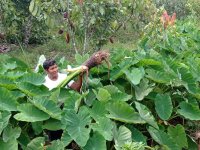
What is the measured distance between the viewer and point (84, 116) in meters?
2.26

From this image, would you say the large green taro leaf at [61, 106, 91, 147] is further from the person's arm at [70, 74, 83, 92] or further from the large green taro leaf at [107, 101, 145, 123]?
the person's arm at [70, 74, 83, 92]

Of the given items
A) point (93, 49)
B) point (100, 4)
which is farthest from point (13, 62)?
point (93, 49)

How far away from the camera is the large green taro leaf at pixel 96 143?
2195 millimetres

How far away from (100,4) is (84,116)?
316 cm

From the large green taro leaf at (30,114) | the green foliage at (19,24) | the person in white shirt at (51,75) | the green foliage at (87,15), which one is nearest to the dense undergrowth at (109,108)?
the large green taro leaf at (30,114)

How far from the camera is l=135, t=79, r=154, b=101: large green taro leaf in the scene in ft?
9.02

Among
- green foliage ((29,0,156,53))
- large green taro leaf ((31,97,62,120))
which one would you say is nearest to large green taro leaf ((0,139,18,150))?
large green taro leaf ((31,97,62,120))

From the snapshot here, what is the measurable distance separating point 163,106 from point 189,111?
194 millimetres

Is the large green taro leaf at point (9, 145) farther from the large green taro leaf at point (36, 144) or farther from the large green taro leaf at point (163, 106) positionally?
the large green taro leaf at point (163, 106)

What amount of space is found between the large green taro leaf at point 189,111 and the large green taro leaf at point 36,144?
101 centimetres

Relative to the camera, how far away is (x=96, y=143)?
2.21m

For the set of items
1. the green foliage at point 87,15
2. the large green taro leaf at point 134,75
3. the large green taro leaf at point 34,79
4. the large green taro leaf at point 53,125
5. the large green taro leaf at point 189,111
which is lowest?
the green foliage at point 87,15

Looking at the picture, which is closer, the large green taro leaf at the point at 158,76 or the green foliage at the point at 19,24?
the large green taro leaf at the point at 158,76

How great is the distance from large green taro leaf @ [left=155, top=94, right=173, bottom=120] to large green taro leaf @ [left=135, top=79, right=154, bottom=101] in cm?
8
